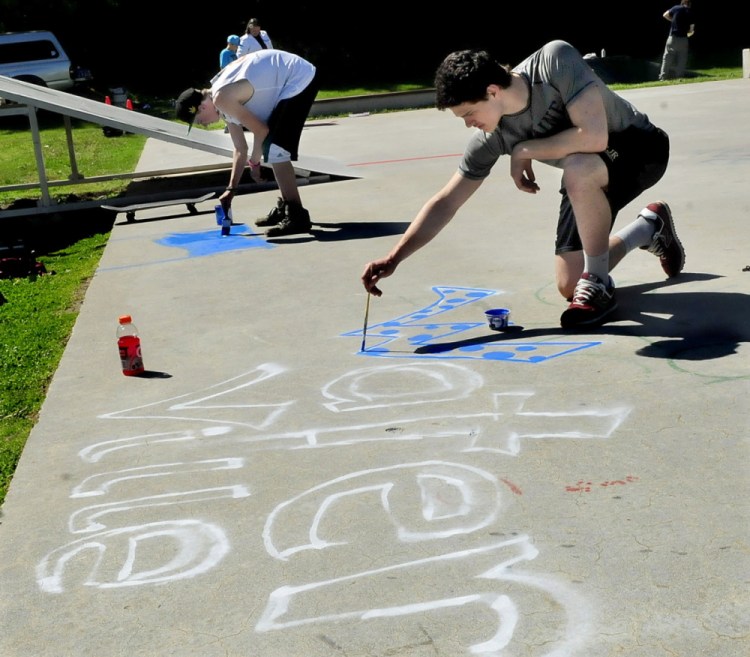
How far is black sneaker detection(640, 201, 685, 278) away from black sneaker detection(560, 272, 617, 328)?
637 mm

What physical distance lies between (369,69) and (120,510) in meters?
25.8

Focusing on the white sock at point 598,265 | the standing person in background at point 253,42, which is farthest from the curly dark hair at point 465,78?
the standing person in background at point 253,42

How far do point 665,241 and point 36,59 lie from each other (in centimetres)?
2150

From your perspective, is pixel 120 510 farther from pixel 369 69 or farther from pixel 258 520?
pixel 369 69

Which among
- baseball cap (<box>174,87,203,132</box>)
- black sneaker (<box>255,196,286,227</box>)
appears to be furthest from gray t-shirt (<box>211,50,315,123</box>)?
black sneaker (<box>255,196,286,227</box>)

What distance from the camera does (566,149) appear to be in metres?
4.82

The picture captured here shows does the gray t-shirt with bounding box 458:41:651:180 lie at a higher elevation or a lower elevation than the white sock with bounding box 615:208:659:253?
higher

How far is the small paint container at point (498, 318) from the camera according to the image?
16.8ft

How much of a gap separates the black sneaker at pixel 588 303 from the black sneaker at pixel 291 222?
359cm

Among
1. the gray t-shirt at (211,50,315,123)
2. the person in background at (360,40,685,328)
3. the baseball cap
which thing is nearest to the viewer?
the person in background at (360,40,685,328)

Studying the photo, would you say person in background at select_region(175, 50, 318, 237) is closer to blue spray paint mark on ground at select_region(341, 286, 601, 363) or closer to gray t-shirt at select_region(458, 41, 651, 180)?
blue spray paint mark on ground at select_region(341, 286, 601, 363)

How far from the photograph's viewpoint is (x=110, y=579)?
3070 millimetres

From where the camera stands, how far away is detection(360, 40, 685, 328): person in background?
15.2 feet

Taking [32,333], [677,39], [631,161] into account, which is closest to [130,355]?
[32,333]
